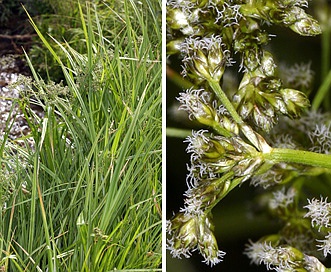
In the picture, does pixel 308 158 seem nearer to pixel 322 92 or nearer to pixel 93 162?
pixel 322 92

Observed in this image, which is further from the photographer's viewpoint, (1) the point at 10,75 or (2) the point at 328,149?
(1) the point at 10,75

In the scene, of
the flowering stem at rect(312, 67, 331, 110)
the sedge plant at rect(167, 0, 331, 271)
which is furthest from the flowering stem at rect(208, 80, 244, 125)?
the flowering stem at rect(312, 67, 331, 110)

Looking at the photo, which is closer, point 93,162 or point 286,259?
point 286,259

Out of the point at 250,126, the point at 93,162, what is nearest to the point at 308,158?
the point at 250,126

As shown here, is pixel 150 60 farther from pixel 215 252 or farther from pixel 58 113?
pixel 215 252

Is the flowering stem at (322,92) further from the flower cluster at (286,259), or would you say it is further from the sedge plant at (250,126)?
the flower cluster at (286,259)

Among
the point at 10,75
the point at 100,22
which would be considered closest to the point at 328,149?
the point at 100,22
